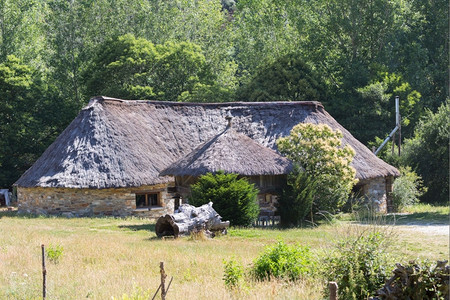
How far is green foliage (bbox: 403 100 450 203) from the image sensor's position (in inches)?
1222

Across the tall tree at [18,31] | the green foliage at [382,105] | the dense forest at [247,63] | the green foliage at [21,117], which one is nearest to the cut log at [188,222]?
the dense forest at [247,63]

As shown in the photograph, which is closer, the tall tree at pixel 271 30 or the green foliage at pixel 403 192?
the green foliage at pixel 403 192

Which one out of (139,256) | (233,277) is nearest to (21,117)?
(139,256)

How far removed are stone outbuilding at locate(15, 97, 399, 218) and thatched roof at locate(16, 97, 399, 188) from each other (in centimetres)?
4

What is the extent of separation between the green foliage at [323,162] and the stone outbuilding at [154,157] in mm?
837

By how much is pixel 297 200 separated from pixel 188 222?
18.1 ft

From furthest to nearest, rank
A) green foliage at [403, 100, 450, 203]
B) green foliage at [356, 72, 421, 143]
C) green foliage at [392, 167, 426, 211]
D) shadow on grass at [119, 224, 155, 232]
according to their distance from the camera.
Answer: green foliage at [356, 72, 421, 143] < green foliage at [403, 100, 450, 203] < green foliage at [392, 167, 426, 211] < shadow on grass at [119, 224, 155, 232]

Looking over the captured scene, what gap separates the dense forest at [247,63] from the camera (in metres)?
35.0

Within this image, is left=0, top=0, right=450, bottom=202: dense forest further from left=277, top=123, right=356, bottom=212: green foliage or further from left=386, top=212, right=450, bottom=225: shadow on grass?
left=277, top=123, right=356, bottom=212: green foliage

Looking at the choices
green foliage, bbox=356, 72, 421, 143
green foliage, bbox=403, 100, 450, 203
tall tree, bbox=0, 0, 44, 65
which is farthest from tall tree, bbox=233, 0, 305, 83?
green foliage, bbox=403, 100, 450, 203

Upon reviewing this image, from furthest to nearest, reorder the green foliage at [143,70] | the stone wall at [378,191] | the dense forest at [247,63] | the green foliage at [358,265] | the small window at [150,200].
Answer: the green foliage at [143,70] → the dense forest at [247,63] → the stone wall at [378,191] → the small window at [150,200] → the green foliage at [358,265]

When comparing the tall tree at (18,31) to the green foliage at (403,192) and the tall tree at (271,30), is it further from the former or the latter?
the green foliage at (403,192)

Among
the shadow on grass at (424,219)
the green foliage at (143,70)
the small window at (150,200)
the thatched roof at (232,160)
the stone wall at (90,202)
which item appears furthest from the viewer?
the green foliage at (143,70)

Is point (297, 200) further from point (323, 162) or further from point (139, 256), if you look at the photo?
point (139, 256)
